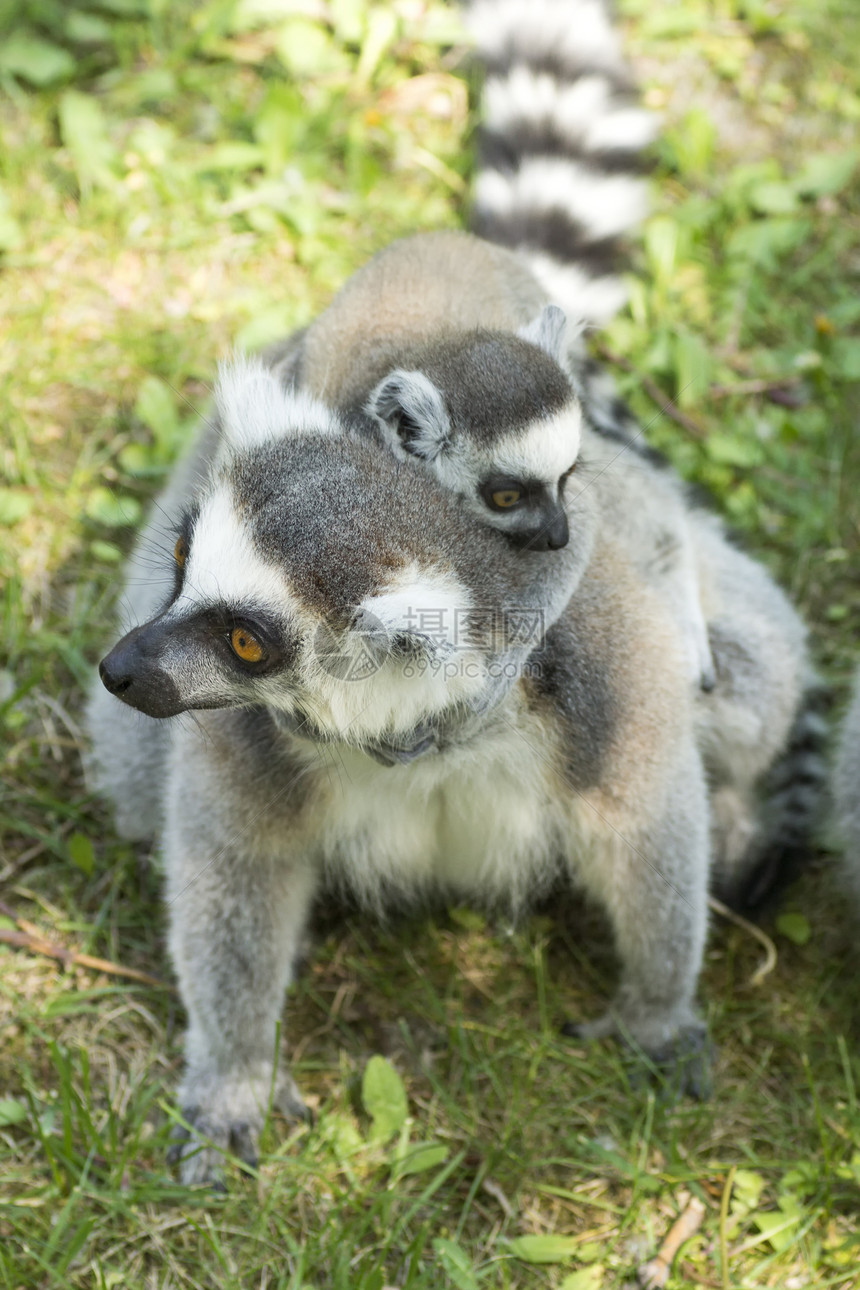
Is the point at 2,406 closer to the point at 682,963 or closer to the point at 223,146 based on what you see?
the point at 223,146

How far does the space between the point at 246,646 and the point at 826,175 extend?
3492mm

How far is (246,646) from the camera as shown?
2035mm

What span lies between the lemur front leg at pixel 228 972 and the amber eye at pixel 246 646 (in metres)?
0.60

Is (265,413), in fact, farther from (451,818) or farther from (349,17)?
(349,17)

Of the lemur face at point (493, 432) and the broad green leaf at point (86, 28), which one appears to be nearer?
the lemur face at point (493, 432)

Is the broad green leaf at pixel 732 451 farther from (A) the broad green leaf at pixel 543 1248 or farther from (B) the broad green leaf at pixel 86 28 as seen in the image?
(B) the broad green leaf at pixel 86 28

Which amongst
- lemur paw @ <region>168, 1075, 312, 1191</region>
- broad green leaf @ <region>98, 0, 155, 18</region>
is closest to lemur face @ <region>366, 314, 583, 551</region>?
lemur paw @ <region>168, 1075, 312, 1191</region>

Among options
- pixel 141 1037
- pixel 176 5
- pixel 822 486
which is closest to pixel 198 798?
pixel 141 1037

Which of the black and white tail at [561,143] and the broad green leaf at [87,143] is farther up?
the black and white tail at [561,143]

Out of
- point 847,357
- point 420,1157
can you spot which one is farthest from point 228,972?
point 847,357

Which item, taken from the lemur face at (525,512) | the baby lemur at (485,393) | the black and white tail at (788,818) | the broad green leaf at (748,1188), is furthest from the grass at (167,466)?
the lemur face at (525,512)

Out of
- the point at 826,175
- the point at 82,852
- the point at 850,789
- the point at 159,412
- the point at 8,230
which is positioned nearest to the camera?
the point at 850,789

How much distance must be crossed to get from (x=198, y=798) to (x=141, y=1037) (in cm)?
73

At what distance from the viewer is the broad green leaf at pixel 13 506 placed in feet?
12.1
